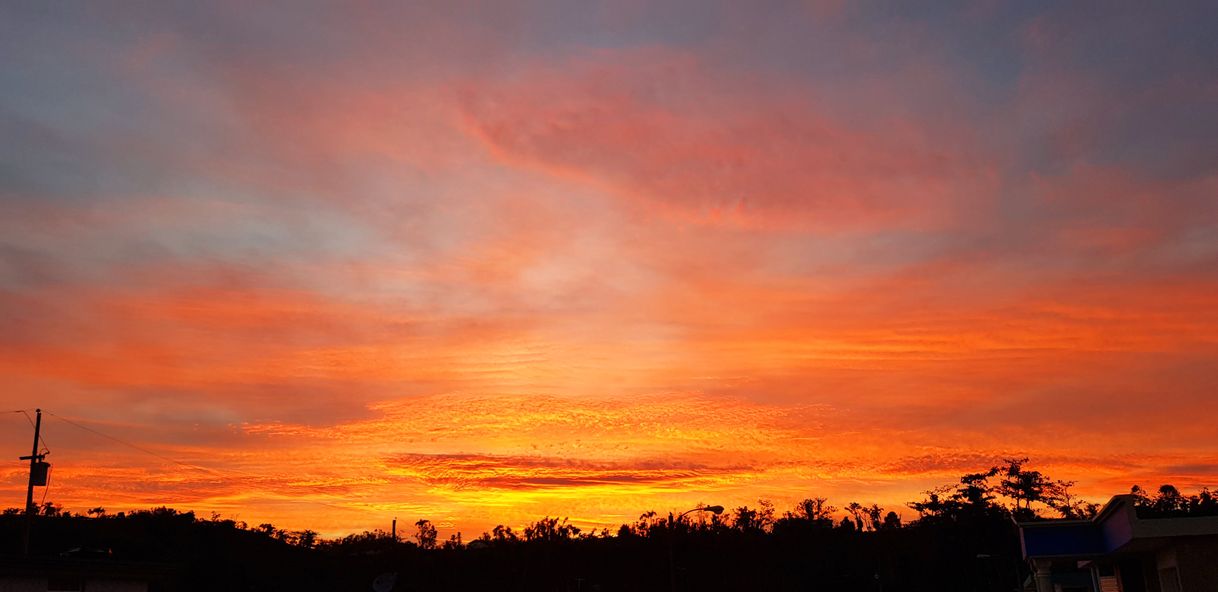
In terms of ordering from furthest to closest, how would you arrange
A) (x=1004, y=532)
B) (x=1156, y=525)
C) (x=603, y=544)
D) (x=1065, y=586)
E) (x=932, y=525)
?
(x=603, y=544), (x=932, y=525), (x=1004, y=532), (x=1065, y=586), (x=1156, y=525)

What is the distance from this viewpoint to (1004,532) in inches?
4663

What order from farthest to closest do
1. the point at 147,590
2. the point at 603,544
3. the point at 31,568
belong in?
the point at 603,544 → the point at 147,590 → the point at 31,568

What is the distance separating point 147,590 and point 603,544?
9918cm

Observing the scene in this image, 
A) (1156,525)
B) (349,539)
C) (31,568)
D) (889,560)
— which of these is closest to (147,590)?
(31,568)

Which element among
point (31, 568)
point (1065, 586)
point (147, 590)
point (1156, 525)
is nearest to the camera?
point (1156, 525)

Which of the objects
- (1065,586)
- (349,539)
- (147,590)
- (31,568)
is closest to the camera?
(31,568)

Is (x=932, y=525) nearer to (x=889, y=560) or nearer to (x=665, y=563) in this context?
(x=889, y=560)

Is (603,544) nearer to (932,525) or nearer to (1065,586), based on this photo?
(932,525)

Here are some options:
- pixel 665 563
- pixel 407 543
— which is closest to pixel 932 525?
pixel 665 563

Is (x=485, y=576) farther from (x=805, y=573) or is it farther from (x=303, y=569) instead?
(x=805, y=573)

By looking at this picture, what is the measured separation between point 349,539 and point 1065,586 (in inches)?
4909

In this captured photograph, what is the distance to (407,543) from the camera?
14150cm

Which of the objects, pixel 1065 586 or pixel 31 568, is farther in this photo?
pixel 1065 586

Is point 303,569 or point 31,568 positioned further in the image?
point 303,569
